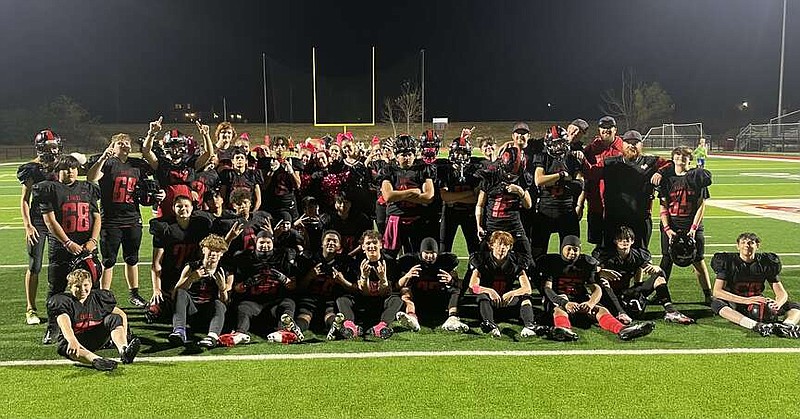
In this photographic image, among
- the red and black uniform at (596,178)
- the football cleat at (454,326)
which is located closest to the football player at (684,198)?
the red and black uniform at (596,178)

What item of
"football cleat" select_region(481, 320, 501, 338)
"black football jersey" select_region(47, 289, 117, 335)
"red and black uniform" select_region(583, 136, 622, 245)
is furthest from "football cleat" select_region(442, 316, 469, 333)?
"black football jersey" select_region(47, 289, 117, 335)

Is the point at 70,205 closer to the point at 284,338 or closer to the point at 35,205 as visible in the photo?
the point at 35,205

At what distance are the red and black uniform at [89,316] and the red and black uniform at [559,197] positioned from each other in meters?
4.00

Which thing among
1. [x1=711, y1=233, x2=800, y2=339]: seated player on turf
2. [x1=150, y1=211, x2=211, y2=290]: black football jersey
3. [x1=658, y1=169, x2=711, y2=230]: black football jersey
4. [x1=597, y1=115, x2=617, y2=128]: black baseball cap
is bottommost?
[x1=711, y1=233, x2=800, y2=339]: seated player on turf

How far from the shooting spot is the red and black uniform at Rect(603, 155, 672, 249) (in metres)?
6.05

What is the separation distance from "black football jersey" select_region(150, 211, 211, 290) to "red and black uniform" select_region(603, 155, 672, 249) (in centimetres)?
389

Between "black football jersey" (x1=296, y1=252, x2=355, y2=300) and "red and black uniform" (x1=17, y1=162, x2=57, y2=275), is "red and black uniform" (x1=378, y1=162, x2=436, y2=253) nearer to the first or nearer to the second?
"black football jersey" (x1=296, y1=252, x2=355, y2=300)

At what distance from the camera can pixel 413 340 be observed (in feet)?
16.1

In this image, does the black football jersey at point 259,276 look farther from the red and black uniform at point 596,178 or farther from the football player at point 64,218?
the red and black uniform at point 596,178

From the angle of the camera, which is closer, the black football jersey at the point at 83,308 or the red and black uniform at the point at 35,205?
the black football jersey at the point at 83,308

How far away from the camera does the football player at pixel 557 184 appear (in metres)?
5.99

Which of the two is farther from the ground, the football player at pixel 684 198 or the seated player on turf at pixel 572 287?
the football player at pixel 684 198

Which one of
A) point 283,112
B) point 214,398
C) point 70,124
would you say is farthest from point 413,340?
point 70,124

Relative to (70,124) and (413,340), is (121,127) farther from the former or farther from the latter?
(413,340)
